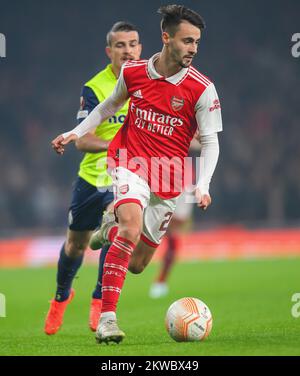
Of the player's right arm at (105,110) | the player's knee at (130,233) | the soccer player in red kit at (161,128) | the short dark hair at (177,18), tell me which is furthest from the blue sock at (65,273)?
the short dark hair at (177,18)

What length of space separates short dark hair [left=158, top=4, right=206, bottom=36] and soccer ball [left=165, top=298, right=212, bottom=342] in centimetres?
189

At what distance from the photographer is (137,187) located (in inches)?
225

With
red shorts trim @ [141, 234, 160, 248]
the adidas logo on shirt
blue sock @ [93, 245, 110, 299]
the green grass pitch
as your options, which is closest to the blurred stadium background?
the green grass pitch

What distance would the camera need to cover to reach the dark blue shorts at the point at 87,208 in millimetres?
7238

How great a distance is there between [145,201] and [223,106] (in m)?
18.3

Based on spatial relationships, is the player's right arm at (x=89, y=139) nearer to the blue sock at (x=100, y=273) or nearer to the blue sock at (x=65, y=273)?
the blue sock at (x=100, y=273)

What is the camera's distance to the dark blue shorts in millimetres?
7238

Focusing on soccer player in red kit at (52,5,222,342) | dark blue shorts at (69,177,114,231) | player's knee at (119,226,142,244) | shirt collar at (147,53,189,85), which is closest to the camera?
player's knee at (119,226,142,244)

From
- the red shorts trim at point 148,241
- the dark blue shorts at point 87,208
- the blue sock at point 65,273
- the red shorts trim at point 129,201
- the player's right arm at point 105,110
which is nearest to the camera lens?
the red shorts trim at point 129,201

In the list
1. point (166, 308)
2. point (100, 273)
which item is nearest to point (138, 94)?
point (100, 273)

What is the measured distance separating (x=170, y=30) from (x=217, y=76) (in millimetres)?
18580

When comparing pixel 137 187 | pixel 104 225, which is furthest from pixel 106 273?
pixel 104 225

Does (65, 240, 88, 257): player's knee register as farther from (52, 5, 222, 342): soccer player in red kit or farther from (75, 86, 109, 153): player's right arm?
(52, 5, 222, 342): soccer player in red kit

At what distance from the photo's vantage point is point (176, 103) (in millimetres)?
5844
